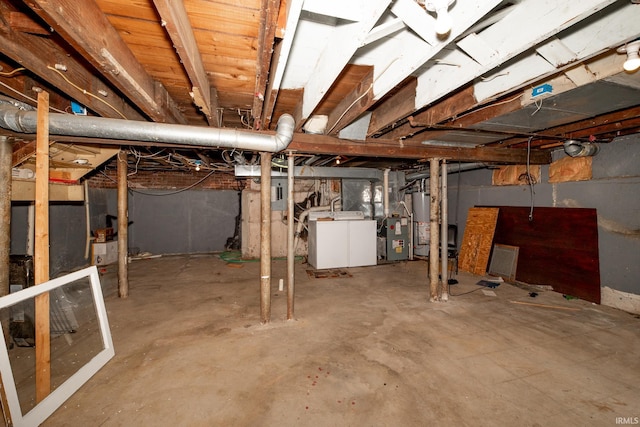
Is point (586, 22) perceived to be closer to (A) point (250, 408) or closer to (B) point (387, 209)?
(A) point (250, 408)

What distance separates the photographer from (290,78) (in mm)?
2199

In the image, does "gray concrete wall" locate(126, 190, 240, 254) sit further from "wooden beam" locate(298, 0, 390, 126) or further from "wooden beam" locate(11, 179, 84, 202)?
"wooden beam" locate(298, 0, 390, 126)

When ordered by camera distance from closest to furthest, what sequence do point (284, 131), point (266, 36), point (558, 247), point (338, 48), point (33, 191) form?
point (266, 36)
point (338, 48)
point (284, 131)
point (33, 191)
point (558, 247)

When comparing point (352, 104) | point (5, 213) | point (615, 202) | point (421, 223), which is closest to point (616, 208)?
point (615, 202)

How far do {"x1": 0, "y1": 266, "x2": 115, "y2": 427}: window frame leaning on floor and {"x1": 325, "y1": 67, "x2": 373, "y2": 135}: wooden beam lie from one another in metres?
2.76

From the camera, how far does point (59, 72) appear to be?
1.80m

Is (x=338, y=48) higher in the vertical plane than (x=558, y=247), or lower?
higher

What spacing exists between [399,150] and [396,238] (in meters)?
3.33

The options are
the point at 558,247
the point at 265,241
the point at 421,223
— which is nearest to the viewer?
the point at 265,241

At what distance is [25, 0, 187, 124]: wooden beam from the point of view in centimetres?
115

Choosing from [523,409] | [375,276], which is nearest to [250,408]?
[523,409]

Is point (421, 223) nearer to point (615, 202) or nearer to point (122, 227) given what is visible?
point (615, 202)

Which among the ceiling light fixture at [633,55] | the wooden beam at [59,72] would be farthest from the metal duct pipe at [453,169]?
the wooden beam at [59,72]

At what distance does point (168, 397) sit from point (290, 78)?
2.66 m
